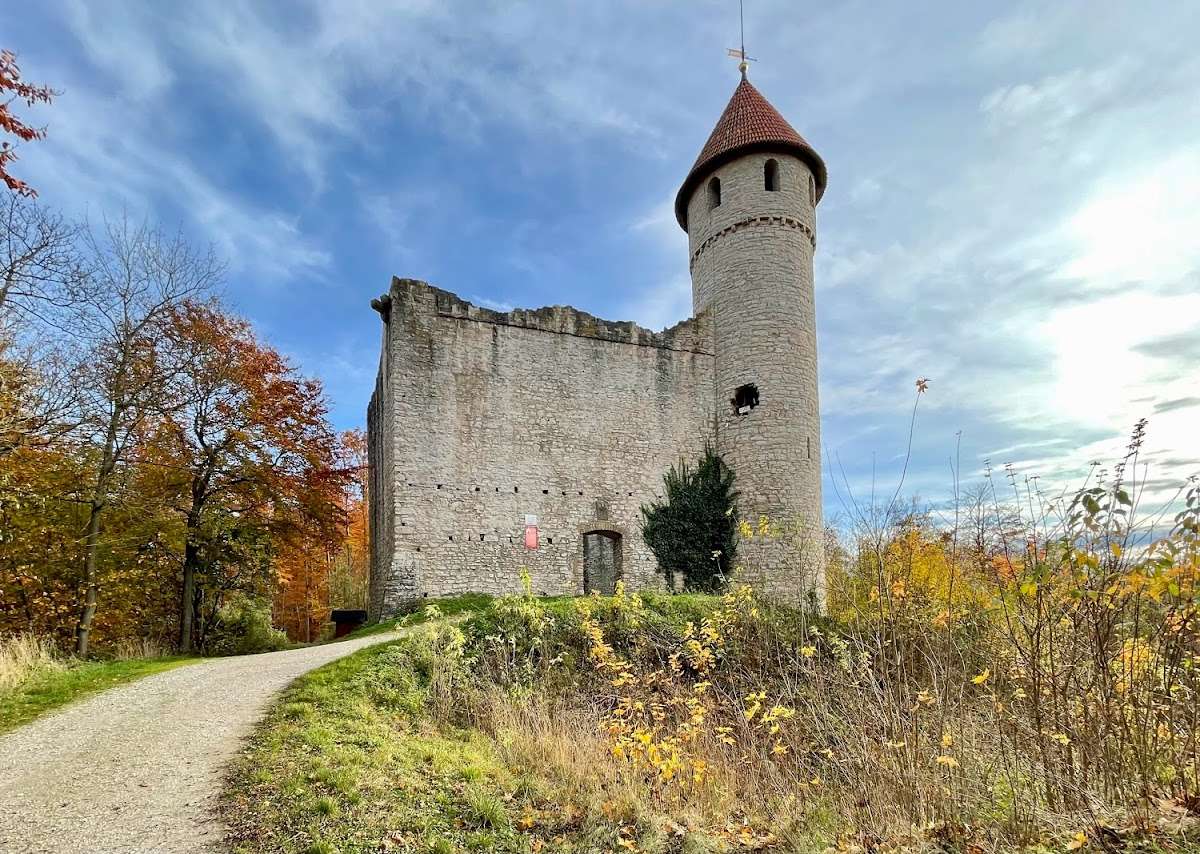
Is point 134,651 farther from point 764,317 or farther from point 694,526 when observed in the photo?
point 764,317

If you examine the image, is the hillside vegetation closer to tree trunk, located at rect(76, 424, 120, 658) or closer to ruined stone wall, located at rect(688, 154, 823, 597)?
tree trunk, located at rect(76, 424, 120, 658)

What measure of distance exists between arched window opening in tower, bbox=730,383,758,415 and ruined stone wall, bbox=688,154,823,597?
0.20ft

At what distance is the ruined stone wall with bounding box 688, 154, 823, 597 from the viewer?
1502cm

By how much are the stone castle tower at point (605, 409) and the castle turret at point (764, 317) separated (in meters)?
Result: 0.05

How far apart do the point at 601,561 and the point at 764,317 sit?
→ 7.31 m

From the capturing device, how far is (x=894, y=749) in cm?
397

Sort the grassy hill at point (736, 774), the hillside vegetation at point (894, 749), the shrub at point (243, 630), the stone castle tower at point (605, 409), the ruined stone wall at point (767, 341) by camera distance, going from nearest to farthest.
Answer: the hillside vegetation at point (894, 749) < the grassy hill at point (736, 774) < the stone castle tower at point (605, 409) < the ruined stone wall at point (767, 341) < the shrub at point (243, 630)

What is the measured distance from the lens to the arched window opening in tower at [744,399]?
15758 mm

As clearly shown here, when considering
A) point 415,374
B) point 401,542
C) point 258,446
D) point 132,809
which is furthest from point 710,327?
point 132,809

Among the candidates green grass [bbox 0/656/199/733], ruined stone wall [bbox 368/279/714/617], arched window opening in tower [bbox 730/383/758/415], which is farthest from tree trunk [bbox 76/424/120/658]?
arched window opening in tower [bbox 730/383/758/415]

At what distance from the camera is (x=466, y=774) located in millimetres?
4785

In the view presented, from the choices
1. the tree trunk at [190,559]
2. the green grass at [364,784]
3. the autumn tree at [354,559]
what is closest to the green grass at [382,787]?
the green grass at [364,784]

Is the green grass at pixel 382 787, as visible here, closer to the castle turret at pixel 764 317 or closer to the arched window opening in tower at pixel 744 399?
the castle turret at pixel 764 317

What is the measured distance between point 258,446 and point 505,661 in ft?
29.6
